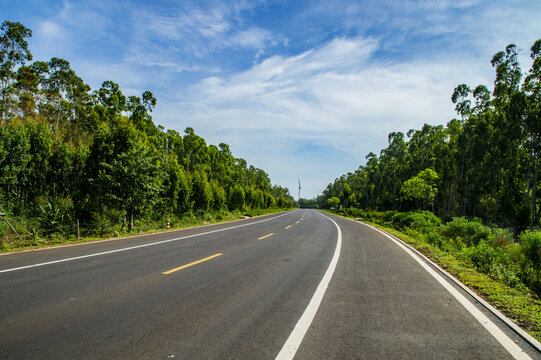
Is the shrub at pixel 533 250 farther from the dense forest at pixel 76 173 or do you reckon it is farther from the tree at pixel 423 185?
the tree at pixel 423 185

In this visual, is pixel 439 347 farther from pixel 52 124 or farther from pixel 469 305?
pixel 52 124

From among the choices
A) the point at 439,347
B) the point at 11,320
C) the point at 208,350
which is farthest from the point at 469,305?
the point at 11,320

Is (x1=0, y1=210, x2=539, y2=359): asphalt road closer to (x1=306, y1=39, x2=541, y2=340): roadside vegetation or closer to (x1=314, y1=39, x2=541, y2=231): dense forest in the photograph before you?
(x1=306, y1=39, x2=541, y2=340): roadside vegetation

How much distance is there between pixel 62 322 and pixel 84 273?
3113 millimetres

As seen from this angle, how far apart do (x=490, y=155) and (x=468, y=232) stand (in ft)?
84.2

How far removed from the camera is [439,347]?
3.43m

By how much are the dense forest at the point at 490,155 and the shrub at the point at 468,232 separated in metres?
17.4

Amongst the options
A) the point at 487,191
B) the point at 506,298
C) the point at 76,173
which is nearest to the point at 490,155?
the point at 487,191

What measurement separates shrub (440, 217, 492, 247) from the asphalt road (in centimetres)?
1037

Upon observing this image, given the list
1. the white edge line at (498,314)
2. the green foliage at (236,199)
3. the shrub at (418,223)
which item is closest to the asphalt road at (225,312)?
the white edge line at (498,314)

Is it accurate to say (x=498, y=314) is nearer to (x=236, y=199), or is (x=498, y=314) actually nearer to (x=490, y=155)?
(x=490, y=155)

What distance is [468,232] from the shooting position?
53.9ft

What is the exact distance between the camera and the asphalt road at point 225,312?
3316mm

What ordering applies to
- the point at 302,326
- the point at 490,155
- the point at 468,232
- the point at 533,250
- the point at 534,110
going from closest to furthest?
the point at 302,326, the point at 533,250, the point at 468,232, the point at 534,110, the point at 490,155
